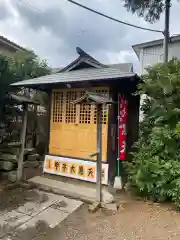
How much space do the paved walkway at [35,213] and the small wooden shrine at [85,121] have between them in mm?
1279

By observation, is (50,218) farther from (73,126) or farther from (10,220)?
(73,126)

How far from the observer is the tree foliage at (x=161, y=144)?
5.25 metres

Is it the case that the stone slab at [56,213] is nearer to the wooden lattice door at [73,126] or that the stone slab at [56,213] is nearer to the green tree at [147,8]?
the wooden lattice door at [73,126]

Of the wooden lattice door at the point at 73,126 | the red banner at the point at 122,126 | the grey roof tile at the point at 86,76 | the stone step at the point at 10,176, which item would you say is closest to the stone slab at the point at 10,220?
the stone step at the point at 10,176

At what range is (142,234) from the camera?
410 cm

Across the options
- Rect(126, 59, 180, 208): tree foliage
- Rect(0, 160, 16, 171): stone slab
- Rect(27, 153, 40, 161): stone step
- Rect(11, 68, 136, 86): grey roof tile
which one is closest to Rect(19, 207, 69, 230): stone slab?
Rect(126, 59, 180, 208): tree foliage

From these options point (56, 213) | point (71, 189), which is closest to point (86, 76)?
point (71, 189)

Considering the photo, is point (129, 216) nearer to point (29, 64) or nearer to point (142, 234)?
point (142, 234)

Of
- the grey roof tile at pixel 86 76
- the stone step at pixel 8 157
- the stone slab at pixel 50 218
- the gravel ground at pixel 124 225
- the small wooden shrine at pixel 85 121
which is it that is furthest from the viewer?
the stone step at pixel 8 157

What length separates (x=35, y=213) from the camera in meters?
5.09

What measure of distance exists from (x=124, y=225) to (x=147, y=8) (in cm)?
953

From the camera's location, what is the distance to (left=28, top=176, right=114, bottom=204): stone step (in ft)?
19.2

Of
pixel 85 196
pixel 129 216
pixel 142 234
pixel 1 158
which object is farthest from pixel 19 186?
pixel 142 234

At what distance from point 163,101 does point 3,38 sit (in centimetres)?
1087
